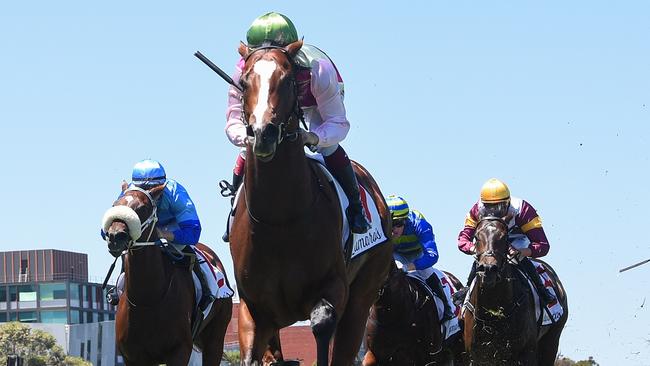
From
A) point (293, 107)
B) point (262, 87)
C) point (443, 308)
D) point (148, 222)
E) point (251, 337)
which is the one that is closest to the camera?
point (262, 87)

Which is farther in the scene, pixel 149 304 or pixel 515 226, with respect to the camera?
pixel 515 226

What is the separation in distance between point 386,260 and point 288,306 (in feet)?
8.20

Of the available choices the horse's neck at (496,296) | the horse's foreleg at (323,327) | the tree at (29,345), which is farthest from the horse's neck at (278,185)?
the tree at (29,345)

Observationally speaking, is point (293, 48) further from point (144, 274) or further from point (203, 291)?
point (203, 291)

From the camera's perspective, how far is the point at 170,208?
52.6ft

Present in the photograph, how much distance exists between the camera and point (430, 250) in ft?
57.5

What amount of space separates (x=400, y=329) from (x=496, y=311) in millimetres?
1415

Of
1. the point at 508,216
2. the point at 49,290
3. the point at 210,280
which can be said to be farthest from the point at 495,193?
the point at 49,290

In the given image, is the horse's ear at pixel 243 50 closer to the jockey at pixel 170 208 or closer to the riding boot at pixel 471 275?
the jockey at pixel 170 208

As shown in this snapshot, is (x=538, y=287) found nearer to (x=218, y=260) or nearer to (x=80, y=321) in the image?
(x=218, y=260)

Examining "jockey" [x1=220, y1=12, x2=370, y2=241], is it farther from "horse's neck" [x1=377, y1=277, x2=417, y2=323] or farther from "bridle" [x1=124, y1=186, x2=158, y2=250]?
"horse's neck" [x1=377, y1=277, x2=417, y2=323]

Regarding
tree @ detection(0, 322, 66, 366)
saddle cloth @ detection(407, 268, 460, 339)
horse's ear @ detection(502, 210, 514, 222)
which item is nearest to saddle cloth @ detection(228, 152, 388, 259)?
horse's ear @ detection(502, 210, 514, 222)

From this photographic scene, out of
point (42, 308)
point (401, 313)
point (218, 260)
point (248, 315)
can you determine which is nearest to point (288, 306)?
point (248, 315)

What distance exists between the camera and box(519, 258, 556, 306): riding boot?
54.7 feet
